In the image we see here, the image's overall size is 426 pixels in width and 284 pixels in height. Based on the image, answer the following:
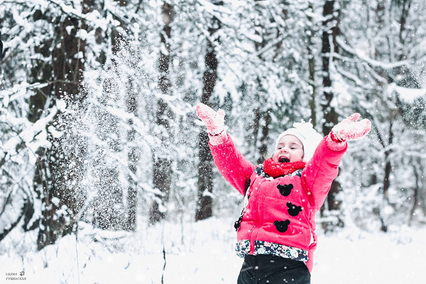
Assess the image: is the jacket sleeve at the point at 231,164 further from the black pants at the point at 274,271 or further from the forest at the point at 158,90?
the forest at the point at 158,90

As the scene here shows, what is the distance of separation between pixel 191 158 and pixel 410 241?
4.34m

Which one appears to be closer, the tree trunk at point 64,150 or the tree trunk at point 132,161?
the tree trunk at point 64,150

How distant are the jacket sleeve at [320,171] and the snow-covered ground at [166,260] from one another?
5.12 feet

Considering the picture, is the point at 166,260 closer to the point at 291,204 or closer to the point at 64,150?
the point at 64,150

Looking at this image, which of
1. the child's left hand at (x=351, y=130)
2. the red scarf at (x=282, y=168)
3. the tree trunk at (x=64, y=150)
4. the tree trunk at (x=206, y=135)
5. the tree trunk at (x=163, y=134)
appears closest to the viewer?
the child's left hand at (x=351, y=130)

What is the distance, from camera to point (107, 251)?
16.6 ft

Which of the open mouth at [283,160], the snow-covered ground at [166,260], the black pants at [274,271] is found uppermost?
the open mouth at [283,160]

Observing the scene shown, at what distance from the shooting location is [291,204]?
246 centimetres

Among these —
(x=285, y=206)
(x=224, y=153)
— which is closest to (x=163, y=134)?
(x=224, y=153)

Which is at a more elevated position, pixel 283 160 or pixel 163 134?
pixel 163 134

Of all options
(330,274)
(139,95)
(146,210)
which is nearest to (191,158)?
(146,210)

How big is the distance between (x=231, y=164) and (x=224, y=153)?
0.32 feet

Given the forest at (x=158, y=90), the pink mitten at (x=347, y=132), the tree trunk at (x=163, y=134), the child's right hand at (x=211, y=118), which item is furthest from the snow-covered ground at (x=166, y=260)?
the pink mitten at (x=347, y=132)

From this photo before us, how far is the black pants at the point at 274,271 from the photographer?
2299mm
